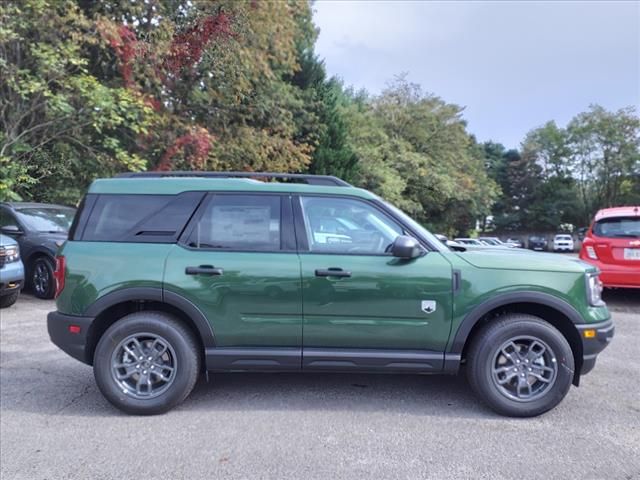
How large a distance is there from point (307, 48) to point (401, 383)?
57.5 ft

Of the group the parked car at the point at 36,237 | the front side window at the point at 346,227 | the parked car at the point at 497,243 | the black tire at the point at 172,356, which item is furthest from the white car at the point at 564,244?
the black tire at the point at 172,356

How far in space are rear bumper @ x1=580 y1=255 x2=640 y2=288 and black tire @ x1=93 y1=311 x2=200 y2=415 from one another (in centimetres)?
694

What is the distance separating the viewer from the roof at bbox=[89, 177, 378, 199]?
4008mm

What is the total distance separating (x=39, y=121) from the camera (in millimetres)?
10703

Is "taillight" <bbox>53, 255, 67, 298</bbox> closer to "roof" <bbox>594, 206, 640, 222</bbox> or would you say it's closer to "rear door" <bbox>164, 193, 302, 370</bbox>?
"rear door" <bbox>164, 193, 302, 370</bbox>

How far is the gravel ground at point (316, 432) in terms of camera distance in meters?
3.04

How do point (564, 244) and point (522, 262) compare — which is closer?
point (522, 262)

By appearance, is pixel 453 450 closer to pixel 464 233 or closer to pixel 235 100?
pixel 235 100

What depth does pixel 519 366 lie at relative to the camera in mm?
3799

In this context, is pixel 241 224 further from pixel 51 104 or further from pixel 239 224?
pixel 51 104

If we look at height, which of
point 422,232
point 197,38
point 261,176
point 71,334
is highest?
point 197,38

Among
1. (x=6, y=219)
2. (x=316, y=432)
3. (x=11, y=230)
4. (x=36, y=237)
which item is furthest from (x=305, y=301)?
(x=6, y=219)

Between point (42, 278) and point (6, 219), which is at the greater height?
point (6, 219)

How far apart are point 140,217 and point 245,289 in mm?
1073
